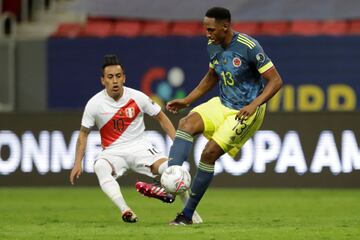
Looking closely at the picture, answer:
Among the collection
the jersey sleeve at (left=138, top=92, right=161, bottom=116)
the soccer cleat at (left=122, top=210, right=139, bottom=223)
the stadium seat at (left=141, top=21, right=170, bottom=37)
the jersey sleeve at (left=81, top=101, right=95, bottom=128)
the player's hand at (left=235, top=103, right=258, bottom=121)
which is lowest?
the stadium seat at (left=141, top=21, right=170, bottom=37)

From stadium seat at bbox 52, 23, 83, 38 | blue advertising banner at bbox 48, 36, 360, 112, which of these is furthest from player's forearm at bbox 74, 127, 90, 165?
stadium seat at bbox 52, 23, 83, 38

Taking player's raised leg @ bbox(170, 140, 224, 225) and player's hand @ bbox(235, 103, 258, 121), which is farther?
player's raised leg @ bbox(170, 140, 224, 225)

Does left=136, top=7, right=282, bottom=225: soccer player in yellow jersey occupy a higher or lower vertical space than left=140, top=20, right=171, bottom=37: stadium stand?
higher

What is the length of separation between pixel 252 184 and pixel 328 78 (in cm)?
369

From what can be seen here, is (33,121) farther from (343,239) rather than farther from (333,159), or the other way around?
(343,239)

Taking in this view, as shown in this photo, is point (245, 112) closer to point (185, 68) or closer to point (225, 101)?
point (225, 101)

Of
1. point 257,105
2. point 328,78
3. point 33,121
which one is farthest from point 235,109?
point 328,78

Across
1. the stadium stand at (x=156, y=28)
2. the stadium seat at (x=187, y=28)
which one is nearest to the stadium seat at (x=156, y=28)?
the stadium stand at (x=156, y=28)

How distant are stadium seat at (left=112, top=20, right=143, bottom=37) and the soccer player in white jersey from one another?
1010 cm

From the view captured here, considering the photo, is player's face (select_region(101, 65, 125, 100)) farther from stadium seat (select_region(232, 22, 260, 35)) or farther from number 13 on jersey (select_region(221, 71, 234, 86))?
stadium seat (select_region(232, 22, 260, 35))

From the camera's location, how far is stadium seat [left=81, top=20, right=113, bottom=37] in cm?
2141

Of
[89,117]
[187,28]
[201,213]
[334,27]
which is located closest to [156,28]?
[187,28]

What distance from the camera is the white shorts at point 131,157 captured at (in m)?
11.0

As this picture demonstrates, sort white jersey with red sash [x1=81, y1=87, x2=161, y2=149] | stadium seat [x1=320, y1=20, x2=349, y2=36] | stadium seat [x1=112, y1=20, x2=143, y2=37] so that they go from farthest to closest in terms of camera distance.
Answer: stadium seat [x1=112, y1=20, x2=143, y2=37], stadium seat [x1=320, y1=20, x2=349, y2=36], white jersey with red sash [x1=81, y1=87, x2=161, y2=149]
